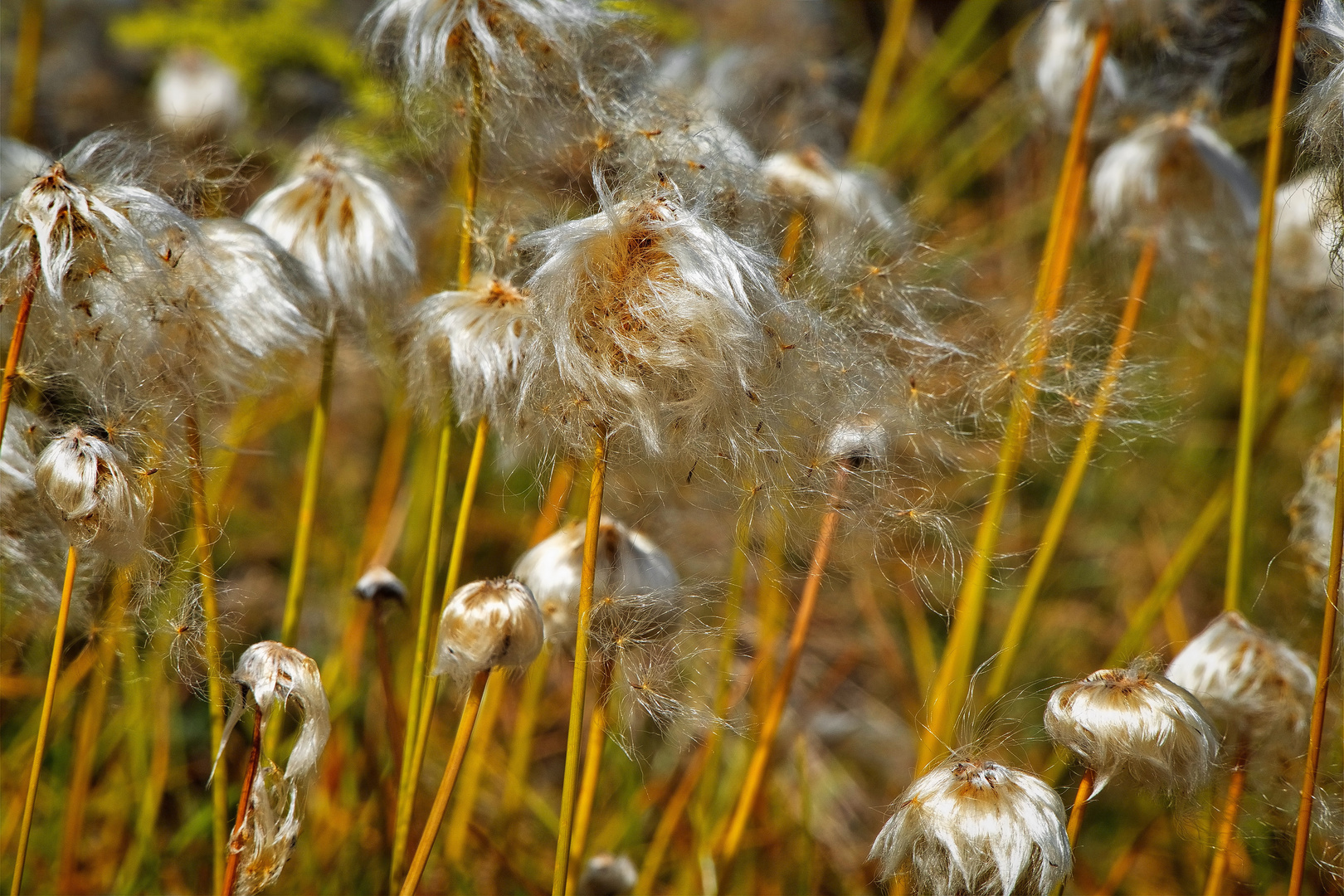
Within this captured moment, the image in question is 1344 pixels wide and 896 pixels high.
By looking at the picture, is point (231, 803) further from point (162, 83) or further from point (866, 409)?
point (162, 83)

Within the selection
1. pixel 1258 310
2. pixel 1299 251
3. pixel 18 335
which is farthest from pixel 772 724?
pixel 1299 251

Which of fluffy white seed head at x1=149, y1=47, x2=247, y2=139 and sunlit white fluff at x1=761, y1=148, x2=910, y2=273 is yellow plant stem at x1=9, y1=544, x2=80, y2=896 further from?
fluffy white seed head at x1=149, y1=47, x2=247, y2=139

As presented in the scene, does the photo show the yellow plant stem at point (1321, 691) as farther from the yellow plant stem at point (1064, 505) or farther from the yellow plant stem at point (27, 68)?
the yellow plant stem at point (27, 68)

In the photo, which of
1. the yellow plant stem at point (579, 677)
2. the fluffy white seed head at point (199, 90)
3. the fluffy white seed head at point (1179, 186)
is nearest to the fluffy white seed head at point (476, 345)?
the yellow plant stem at point (579, 677)

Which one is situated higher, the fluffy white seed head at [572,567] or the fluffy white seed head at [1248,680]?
the fluffy white seed head at [572,567]

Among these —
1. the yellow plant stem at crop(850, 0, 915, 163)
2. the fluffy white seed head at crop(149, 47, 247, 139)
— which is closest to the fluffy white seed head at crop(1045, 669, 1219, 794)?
the yellow plant stem at crop(850, 0, 915, 163)
